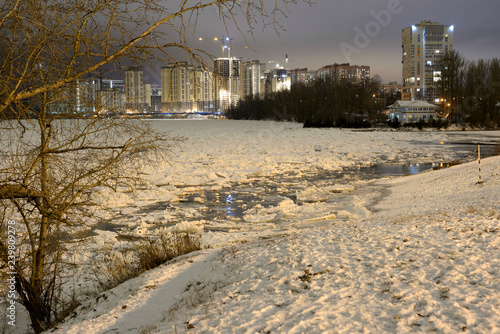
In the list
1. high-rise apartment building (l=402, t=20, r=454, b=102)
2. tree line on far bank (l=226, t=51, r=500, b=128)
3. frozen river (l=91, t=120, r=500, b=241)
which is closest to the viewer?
frozen river (l=91, t=120, r=500, b=241)

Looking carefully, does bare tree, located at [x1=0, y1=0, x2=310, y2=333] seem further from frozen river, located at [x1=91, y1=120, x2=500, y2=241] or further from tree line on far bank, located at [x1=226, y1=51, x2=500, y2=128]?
tree line on far bank, located at [x1=226, y1=51, x2=500, y2=128]

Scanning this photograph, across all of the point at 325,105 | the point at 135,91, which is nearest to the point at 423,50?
the point at 325,105

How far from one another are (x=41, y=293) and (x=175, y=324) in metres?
2.64

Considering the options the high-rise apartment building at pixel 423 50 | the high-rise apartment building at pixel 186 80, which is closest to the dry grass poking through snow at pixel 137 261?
the high-rise apartment building at pixel 186 80

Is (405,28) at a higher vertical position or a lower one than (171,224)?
higher

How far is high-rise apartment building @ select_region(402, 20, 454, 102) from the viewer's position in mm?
180125

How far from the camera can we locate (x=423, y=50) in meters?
182

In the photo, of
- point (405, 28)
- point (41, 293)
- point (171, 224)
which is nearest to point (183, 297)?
point (41, 293)

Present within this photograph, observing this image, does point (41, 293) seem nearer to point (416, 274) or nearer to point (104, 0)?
point (104, 0)

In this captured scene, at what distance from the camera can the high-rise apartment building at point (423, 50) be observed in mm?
180125

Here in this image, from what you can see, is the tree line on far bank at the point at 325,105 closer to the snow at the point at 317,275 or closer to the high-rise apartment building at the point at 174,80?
the snow at the point at 317,275

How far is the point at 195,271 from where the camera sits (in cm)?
705

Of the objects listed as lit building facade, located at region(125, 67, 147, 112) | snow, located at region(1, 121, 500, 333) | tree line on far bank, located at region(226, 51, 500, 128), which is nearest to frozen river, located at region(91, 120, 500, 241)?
snow, located at region(1, 121, 500, 333)

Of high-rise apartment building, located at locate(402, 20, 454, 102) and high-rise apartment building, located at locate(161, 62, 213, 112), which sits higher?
high-rise apartment building, located at locate(402, 20, 454, 102)
